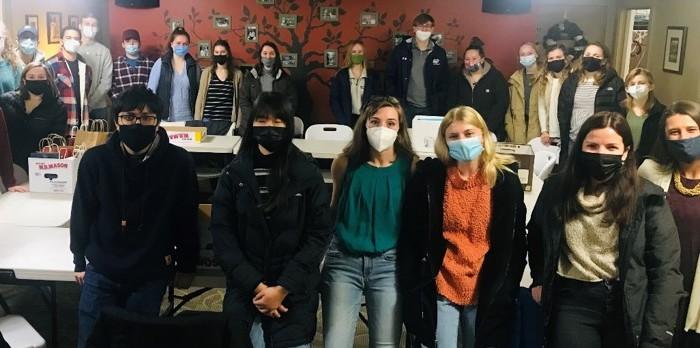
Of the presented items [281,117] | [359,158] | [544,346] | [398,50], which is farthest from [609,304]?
[398,50]

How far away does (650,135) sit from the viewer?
4.80 m

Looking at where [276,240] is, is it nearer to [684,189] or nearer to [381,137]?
[381,137]

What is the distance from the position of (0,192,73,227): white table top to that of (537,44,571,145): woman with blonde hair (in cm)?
388

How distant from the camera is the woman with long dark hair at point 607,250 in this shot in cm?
248

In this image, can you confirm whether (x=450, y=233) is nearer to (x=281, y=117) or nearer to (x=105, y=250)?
(x=281, y=117)

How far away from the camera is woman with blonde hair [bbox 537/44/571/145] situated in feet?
19.6

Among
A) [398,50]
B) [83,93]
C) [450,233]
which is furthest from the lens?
A: [398,50]

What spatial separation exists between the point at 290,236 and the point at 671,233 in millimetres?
1390

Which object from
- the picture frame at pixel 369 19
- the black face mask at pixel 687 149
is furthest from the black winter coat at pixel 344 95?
the black face mask at pixel 687 149

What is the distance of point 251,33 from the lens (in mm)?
7582

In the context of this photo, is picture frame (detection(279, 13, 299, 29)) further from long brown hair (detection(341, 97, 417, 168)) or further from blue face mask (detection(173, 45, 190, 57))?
long brown hair (detection(341, 97, 417, 168))

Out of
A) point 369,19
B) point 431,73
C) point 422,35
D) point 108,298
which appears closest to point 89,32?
point 369,19

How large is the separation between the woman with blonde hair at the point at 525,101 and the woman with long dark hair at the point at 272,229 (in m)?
3.89

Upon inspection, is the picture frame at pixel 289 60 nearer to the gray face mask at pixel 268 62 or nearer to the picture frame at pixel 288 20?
the picture frame at pixel 288 20
